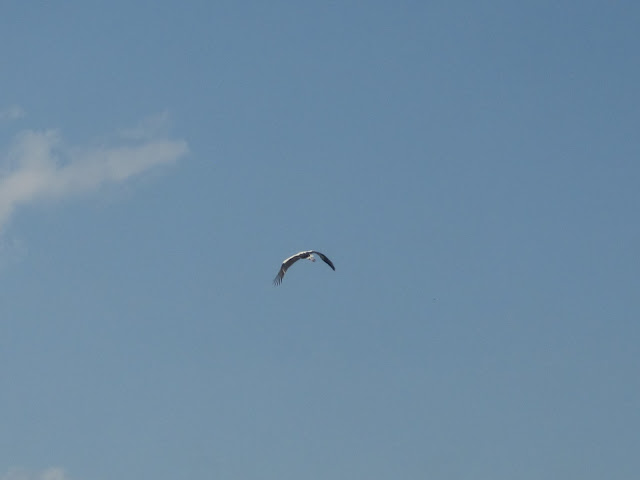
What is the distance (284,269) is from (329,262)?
1419cm

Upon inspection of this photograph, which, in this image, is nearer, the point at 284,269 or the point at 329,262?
the point at 329,262

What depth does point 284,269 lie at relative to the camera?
17550cm

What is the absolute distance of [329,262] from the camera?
163500mm
